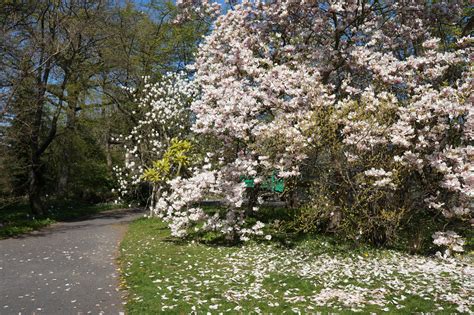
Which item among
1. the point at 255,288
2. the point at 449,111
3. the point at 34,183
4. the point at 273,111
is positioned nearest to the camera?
the point at 255,288

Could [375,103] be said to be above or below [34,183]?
above

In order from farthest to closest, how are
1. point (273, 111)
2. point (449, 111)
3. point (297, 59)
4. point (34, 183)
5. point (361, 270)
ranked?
point (34, 183) → point (297, 59) → point (273, 111) → point (449, 111) → point (361, 270)

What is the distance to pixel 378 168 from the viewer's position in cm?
1055

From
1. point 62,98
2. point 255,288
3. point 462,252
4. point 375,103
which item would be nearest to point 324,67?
point 375,103

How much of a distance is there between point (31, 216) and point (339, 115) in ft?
58.0

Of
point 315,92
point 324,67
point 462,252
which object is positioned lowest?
point 462,252

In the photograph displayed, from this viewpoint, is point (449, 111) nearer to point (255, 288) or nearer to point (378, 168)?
point (378, 168)

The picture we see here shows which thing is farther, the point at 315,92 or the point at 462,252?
the point at 315,92

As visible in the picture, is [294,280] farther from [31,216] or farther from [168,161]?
[31,216]

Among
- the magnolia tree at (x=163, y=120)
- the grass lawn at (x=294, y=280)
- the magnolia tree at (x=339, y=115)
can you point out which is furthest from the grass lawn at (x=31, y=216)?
the grass lawn at (x=294, y=280)

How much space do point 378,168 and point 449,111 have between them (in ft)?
7.41

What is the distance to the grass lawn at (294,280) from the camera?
703 cm

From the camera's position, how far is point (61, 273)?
998cm

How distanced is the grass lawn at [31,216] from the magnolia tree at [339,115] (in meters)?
6.35
